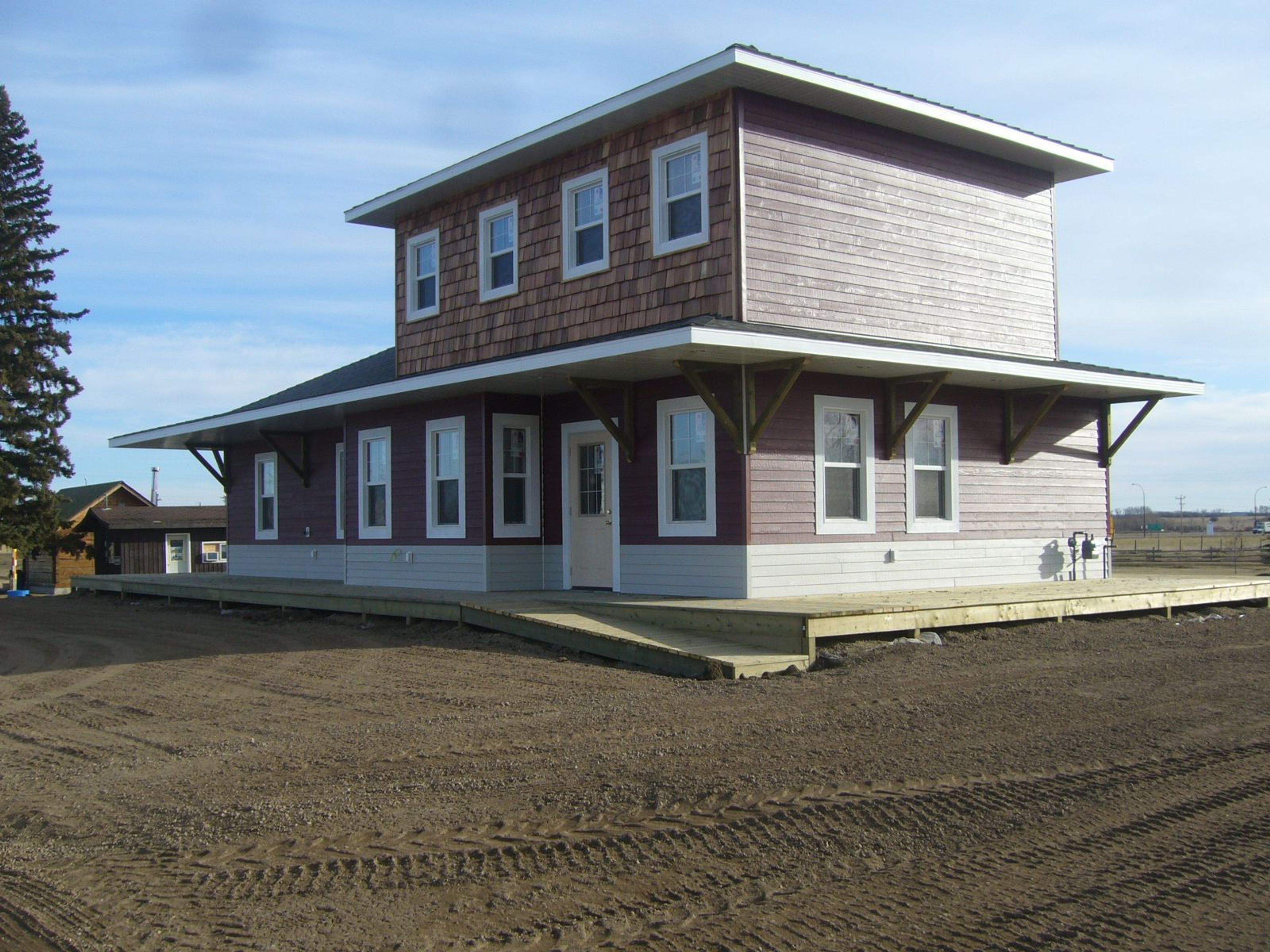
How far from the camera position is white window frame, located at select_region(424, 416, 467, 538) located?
1451 centimetres

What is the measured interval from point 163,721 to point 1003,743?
225 inches

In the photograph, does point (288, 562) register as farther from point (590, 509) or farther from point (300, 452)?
point (590, 509)

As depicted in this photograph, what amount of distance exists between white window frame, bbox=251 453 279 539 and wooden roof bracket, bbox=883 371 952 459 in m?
11.2

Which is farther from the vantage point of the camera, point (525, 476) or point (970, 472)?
point (525, 476)

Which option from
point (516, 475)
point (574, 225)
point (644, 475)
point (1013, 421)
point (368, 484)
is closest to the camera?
point (644, 475)

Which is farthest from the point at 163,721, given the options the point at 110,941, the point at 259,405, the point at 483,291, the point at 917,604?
the point at 259,405

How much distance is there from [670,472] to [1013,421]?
4603 millimetres

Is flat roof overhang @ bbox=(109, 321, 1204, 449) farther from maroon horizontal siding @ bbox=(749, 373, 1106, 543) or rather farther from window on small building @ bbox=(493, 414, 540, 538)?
window on small building @ bbox=(493, 414, 540, 538)

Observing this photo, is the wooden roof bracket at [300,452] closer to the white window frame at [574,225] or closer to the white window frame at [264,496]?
the white window frame at [264,496]

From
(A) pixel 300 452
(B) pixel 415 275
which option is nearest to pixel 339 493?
(A) pixel 300 452

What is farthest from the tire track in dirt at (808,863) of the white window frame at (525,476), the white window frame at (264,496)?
the white window frame at (264,496)

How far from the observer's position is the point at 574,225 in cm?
1364

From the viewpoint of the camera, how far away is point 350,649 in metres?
11.8

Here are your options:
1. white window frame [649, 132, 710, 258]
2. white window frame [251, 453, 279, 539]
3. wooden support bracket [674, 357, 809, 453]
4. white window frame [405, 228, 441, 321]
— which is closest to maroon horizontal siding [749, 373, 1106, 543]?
wooden support bracket [674, 357, 809, 453]
